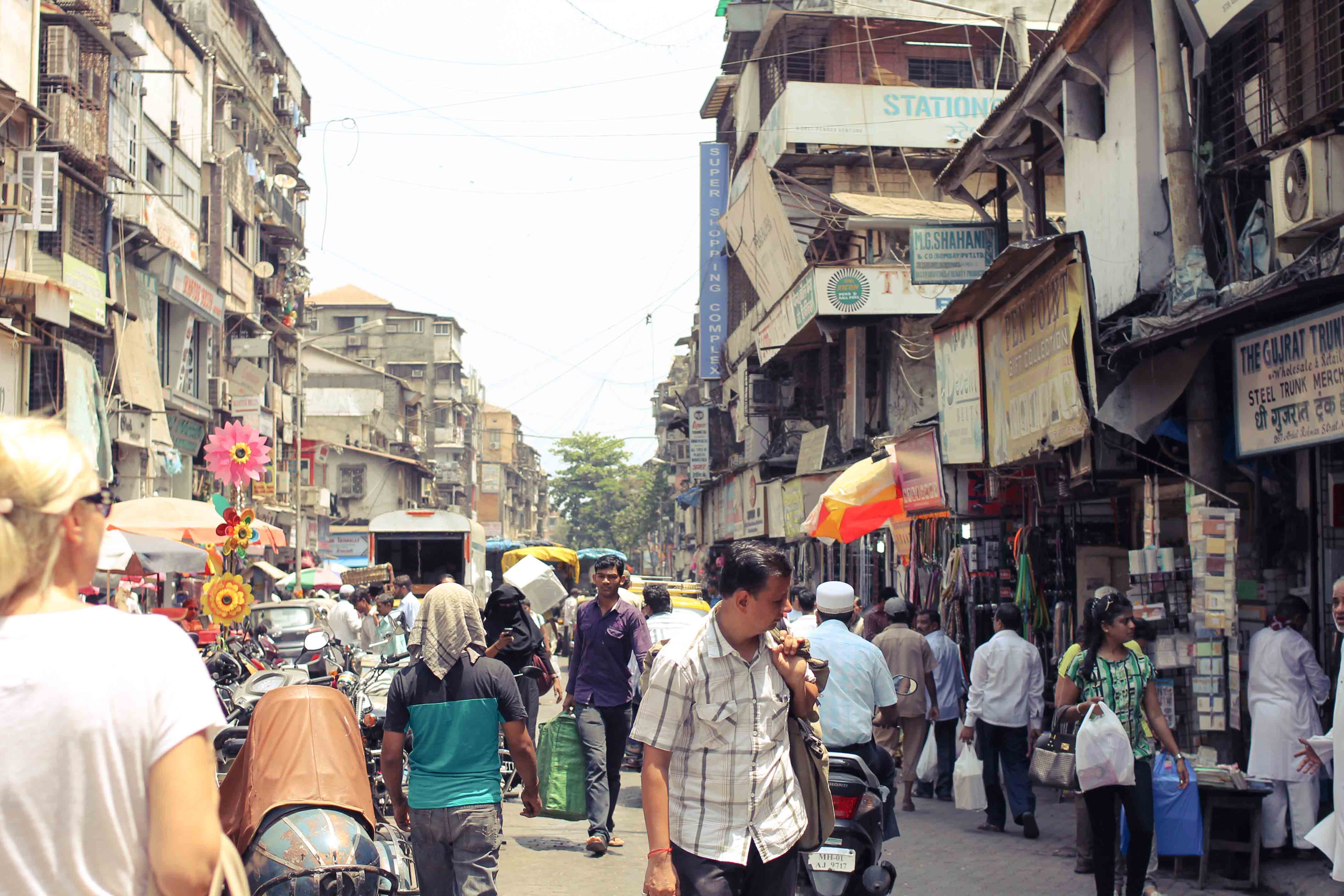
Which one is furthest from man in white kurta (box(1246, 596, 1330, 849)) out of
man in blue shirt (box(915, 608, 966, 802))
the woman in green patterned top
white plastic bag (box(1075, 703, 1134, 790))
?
man in blue shirt (box(915, 608, 966, 802))

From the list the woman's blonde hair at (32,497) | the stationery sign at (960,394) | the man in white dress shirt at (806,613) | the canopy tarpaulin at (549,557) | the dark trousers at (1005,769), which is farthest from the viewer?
the canopy tarpaulin at (549,557)

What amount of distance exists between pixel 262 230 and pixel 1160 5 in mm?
34691

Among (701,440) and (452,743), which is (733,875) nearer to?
(452,743)

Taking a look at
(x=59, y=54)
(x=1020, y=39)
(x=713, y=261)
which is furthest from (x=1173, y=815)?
(x=713, y=261)

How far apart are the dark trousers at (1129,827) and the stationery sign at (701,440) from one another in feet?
107

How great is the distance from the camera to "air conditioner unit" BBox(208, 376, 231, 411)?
107 ft

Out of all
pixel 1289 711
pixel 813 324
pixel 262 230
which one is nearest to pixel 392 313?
pixel 262 230

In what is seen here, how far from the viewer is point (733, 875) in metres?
4.12

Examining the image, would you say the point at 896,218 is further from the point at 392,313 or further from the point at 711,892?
the point at 392,313

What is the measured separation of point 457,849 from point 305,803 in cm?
68

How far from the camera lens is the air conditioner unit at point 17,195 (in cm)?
1916

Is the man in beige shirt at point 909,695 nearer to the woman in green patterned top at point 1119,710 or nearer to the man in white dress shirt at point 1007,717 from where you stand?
the man in white dress shirt at point 1007,717

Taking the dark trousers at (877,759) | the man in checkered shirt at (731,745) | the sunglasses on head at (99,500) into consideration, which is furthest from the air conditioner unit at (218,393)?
the sunglasses on head at (99,500)

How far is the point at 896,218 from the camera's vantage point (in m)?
20.9
